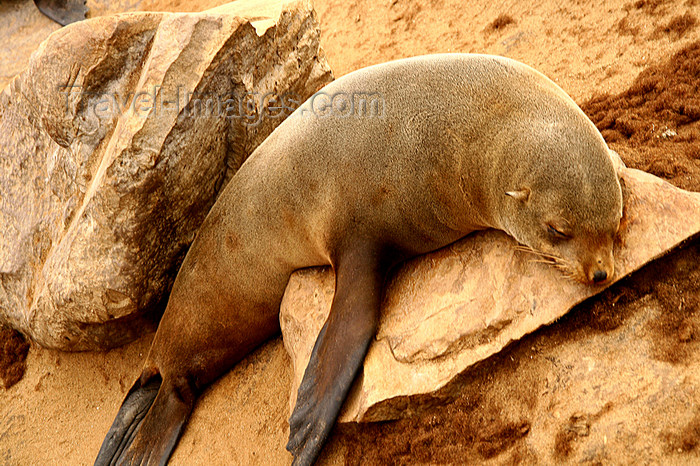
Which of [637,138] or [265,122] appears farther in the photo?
[265,122]

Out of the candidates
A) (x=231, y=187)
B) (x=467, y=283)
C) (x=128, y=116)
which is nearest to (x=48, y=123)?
(x=128, y=116)

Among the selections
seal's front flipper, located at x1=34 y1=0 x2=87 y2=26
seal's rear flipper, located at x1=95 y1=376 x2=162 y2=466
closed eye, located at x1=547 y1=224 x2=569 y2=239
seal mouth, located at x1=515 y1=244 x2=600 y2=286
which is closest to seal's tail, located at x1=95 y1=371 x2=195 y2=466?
seal's rear flipper, located at x1=95 y1=376 x2=162 y2=466

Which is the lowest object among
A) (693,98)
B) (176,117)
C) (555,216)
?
(693,98)

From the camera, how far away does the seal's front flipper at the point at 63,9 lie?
28.9ft

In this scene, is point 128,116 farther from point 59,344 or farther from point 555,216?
point 555,216

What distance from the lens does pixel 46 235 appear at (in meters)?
4.05

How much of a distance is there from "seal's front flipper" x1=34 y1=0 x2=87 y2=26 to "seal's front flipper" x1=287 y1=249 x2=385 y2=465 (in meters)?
7.90

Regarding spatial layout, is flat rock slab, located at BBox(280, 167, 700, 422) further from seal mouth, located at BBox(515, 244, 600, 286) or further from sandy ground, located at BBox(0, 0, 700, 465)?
sandy ground, located at BBox(0, 0, 700, 465)

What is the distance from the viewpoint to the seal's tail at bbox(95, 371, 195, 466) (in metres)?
3.51

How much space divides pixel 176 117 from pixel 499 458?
105 inches

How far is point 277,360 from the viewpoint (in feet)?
12.1

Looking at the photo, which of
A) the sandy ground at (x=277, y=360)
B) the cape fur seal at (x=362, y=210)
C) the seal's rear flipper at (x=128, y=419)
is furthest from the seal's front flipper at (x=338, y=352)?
the seal's rear flipper at (x=128, y=419)

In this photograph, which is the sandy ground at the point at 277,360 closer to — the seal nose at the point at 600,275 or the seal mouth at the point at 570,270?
the seal mouth at the point at 570,270

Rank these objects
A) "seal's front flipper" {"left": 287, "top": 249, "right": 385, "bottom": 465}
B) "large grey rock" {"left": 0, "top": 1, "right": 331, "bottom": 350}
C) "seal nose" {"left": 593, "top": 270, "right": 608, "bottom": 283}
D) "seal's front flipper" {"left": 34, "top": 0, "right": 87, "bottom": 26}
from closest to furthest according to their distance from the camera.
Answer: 1. "seal nose" {"left": 593, "top": 270, "right": 608, "bottom": 283}
2. "seal's front flipper" {"left": 287, "top": 249, "right": 385, "bottom": 465}
3. "large grey rock" {"left": 0, "top": 1, "right": 331, "bottom": 350}
4. "seal's front flipper" {"left": 34, "top": 0, "right": 87, "bottom": 26}
